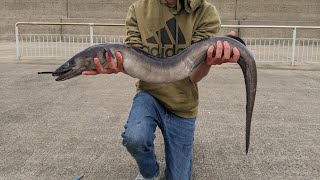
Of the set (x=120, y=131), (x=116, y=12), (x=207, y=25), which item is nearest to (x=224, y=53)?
(x=207, y=25)

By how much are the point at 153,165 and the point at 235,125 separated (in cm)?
210

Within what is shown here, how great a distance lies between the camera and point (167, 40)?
3111 mm

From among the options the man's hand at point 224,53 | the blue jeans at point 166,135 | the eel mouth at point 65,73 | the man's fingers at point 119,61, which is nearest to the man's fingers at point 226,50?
the man's hand at point 224,53

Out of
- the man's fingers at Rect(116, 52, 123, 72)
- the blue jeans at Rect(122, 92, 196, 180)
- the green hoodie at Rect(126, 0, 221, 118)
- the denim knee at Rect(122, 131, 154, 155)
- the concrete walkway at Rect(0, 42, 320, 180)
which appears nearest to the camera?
the man's fingers at Rect(116, 52, 123, 72)

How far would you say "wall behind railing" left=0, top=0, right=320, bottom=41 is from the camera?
20.0 meters

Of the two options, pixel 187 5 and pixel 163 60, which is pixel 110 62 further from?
pixel 187 5

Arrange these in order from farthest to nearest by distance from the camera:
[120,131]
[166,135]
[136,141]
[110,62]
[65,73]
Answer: [120,131] → [166,135] → [136,141] → [110,62] → [65,73]

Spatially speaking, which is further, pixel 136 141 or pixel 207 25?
pixel 207 25

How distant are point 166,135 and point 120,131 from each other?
5.28 feet

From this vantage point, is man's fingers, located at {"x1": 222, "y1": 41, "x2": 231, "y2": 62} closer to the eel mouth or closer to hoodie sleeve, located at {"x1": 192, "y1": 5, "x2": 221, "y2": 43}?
hoodie sleeve, located at {"x1": 192, "y1": 5, "x2": 221, "y2": 43}

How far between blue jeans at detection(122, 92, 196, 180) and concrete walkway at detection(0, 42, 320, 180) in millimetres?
389

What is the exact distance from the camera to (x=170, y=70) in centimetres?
263

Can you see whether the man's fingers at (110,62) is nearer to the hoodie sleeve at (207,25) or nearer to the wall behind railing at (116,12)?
the hoodie sleeve at (207,25)

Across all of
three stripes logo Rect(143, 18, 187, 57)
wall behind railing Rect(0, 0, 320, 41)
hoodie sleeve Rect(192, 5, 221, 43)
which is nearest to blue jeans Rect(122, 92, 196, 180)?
three stripes logo Rect(143, 18, 187, 57)
